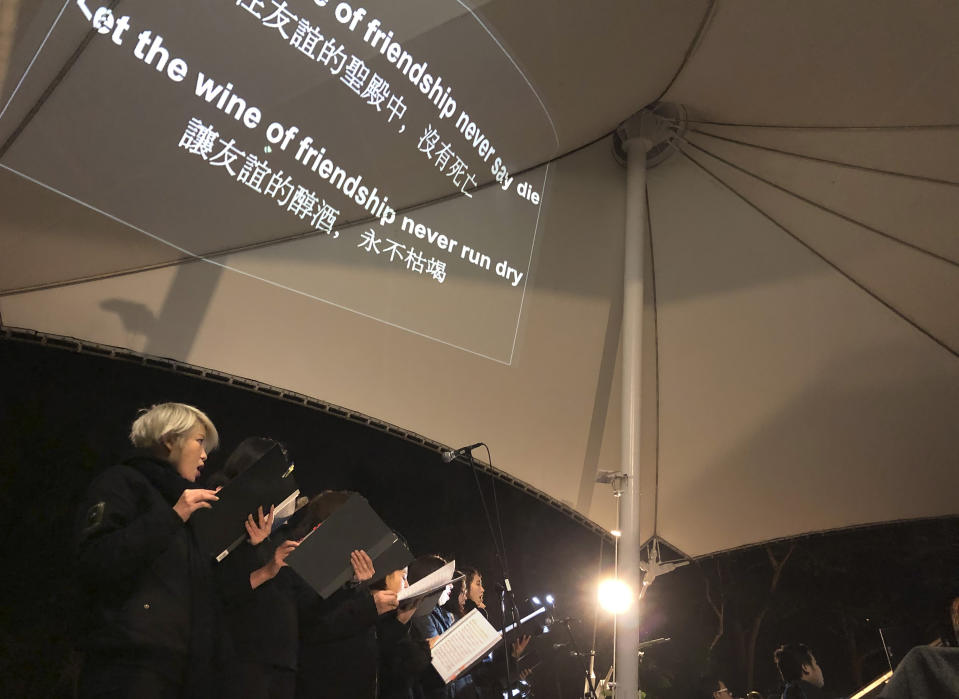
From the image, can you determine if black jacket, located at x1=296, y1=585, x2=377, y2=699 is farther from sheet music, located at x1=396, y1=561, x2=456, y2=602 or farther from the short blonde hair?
the short blonde hair

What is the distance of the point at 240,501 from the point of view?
68.1 inches

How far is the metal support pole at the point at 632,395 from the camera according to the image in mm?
3371

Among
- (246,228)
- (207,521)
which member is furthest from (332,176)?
(207,521)

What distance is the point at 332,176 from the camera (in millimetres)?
3107

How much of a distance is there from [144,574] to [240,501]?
26cm

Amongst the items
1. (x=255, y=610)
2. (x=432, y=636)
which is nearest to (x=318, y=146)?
(x=255, y=610)

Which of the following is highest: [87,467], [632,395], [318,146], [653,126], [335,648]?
[653,126]

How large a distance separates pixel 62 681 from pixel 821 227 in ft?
15.3

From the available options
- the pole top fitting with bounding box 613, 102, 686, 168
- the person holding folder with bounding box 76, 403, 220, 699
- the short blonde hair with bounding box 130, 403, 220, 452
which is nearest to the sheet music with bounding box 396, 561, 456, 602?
the person holding folder with bounding box 76, 403, 220, 699

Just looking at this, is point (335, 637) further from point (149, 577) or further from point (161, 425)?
point (161, 425)

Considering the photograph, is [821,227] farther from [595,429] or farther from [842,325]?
[595,429]

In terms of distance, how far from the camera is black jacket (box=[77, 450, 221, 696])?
1.53 m

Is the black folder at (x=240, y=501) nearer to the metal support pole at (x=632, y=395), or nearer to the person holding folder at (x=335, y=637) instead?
the person holding folder at (x=335, y=637)

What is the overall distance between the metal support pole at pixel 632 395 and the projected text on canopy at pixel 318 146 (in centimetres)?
60
